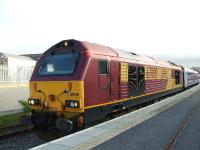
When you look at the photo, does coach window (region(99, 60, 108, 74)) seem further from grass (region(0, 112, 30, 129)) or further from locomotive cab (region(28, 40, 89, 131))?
grass (region(0, 112, 30, 129))

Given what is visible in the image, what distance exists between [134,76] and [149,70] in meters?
2.69

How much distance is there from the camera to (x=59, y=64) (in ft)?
34.3

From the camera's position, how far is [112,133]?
876cm

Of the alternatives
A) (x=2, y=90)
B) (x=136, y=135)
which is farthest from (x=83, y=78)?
(x=2, y=90)

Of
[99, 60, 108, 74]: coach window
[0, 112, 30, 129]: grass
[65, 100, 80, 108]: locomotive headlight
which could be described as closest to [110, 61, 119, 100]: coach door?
[99, 60, 108, 74]: coach window

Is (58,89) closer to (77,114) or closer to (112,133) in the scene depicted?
(77,114)

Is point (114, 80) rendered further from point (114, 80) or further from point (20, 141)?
point (20, 141)

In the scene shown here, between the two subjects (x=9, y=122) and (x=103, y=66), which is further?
(x=9, y=122)

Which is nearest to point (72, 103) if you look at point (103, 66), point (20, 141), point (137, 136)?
point (103, 66)

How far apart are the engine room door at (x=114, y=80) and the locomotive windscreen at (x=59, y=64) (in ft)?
5.62

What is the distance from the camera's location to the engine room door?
37.4ft

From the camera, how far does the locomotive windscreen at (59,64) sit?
10.1 m

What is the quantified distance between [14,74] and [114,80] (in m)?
9.43

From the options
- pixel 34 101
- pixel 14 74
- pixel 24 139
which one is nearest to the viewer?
pixel 34 101
